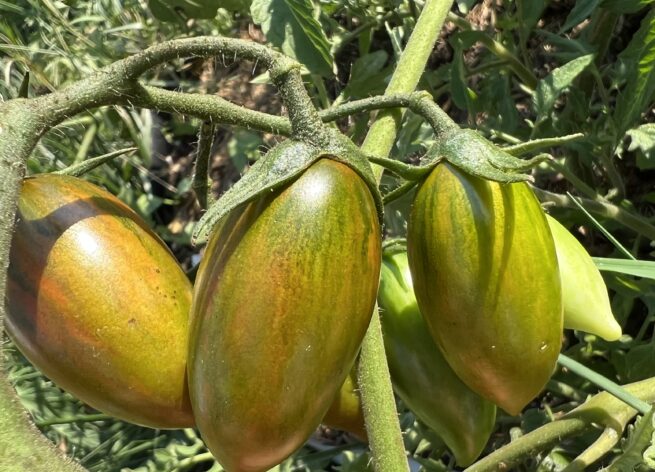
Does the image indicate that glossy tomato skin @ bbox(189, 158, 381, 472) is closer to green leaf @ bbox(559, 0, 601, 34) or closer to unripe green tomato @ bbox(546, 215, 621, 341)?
unripe green tomato @ bbox(546, 215, 621, 341)

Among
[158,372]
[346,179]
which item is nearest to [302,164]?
[346,179]

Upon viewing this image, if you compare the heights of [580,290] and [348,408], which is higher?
[580,290]

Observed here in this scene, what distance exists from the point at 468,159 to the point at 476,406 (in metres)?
0.35

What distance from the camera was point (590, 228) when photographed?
1.67 meters

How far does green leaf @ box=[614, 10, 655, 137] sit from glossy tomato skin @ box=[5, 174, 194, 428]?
2.45 ft

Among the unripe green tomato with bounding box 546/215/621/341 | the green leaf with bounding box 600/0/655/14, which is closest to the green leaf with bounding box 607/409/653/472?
the unripe green tomato with bounding box 546/215/621/341

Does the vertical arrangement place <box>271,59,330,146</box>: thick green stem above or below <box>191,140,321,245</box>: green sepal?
above

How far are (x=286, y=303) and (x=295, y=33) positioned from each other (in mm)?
684

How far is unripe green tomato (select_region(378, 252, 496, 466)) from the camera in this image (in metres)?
0.98

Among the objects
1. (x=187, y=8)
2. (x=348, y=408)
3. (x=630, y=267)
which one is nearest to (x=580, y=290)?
(x=630, y=267)

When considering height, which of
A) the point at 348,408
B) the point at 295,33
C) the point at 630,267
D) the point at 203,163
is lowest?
the point at 348,408

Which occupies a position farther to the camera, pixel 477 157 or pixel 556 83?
pixel 556 83

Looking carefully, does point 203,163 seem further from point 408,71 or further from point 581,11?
point 581,11

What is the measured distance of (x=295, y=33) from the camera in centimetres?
126
